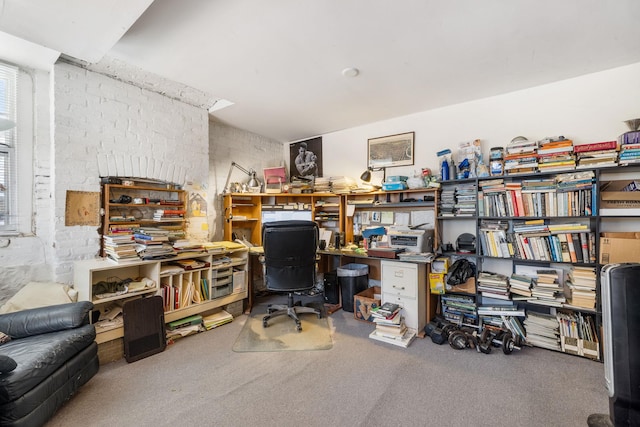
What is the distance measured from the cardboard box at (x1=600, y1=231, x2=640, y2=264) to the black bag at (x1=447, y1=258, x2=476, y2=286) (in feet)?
3.38

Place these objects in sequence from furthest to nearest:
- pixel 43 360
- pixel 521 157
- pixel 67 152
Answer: pixel 521 157, pixel 67 152, pixel 43 360

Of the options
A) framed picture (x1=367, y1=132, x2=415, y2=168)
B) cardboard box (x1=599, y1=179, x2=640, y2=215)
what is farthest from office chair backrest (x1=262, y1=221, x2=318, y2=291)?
cardboard box (x1=599, y1=179, x2=640, y2=215)

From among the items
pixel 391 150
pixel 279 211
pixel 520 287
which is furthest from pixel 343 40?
pixel 520 287

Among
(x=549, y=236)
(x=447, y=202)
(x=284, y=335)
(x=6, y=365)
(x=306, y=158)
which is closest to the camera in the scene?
(x=6, y=365)

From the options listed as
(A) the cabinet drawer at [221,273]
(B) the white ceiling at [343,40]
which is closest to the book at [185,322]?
(A) the cabinet drawer at [221,273]

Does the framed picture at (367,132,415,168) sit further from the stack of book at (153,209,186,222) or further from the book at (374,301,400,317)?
the stack of book at (153,209,186,222)

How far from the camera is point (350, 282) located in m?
3.59

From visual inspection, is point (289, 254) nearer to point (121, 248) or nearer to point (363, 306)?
point (363, 306)

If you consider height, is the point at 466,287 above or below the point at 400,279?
below

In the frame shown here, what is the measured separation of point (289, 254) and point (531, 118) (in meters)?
2.93

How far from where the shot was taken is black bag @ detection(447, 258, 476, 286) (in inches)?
116

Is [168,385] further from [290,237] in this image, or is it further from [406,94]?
[406,94]

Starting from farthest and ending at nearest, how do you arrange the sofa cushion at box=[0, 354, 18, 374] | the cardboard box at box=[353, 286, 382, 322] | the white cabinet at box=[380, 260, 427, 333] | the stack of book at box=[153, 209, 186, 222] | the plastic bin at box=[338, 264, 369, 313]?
1. the plastic bin at box=[338, 264, 369, 313]
2. the cardboard box at box=[353, 286, 382, 322]
3. the stack of book at box=[153, 209, 186, 222]
4. the white cabinet at box=[380, 260, 427, 333]
5. the sofa cushion at box=[0, 354, 18, 374]

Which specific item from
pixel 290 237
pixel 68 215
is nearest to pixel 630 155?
pixel 290 237
